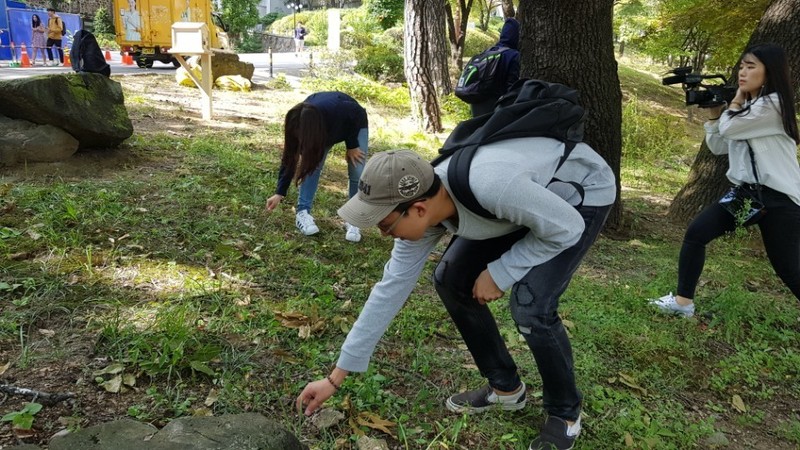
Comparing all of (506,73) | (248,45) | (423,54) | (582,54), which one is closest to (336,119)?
(506,73)

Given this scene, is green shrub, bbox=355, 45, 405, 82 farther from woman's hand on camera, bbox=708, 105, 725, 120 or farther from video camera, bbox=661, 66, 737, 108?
woman's hand on camera, bbox=708, 105, 725, 120

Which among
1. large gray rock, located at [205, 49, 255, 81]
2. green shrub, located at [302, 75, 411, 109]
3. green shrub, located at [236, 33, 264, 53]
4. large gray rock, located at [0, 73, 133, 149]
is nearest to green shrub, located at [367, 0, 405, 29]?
green shrub, located at [302, 75, 411, 109]

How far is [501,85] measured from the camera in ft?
16.1

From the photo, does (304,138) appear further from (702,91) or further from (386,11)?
(386,11)

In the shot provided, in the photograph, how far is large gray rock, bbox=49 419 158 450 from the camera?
1.79 meters

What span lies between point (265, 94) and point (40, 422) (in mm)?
10725

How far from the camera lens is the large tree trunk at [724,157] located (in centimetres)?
533

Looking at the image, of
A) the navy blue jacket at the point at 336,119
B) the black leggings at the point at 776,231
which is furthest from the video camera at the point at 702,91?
the navy blue jacket at the point at 336,119

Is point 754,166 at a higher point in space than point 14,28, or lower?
lower

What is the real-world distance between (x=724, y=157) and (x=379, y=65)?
10.8m

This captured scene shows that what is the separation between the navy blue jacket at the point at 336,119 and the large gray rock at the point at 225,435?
8.42 feet

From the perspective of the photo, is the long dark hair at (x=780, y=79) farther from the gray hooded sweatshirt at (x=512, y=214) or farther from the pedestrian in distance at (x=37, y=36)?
the pedestrian in distance at (x=37, y=36)

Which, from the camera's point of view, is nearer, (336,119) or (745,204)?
(745,204)

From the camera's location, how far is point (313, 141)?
13.9 feet
